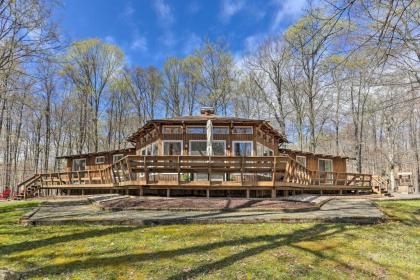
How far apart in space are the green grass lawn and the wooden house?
484 centimetres

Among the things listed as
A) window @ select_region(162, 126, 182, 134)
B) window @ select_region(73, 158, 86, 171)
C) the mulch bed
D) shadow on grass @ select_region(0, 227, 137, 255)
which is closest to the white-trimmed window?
window @ select_region(162, 126, 182, 134)

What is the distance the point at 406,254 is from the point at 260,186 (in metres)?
6.80

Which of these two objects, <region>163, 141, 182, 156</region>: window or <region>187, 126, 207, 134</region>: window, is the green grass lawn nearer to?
<region>163, 141, 182, 156</region>: window

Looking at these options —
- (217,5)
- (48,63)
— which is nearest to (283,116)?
(217,5)

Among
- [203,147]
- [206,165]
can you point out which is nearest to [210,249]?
[206,165]

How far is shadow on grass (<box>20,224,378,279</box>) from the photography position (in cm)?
482

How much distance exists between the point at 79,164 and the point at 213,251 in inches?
889

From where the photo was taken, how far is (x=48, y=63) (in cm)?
1090

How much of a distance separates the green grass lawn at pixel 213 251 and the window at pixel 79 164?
18276mm

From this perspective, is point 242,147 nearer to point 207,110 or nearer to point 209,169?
point 207,110

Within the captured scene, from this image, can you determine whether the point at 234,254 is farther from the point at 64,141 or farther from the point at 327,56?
the point at 64,141

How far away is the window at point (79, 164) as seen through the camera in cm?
2528

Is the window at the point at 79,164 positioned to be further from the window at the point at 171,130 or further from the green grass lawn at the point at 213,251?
the green grass lawn at the point at 213,251

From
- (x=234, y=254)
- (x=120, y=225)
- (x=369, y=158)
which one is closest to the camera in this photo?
(x=234, y=254)
